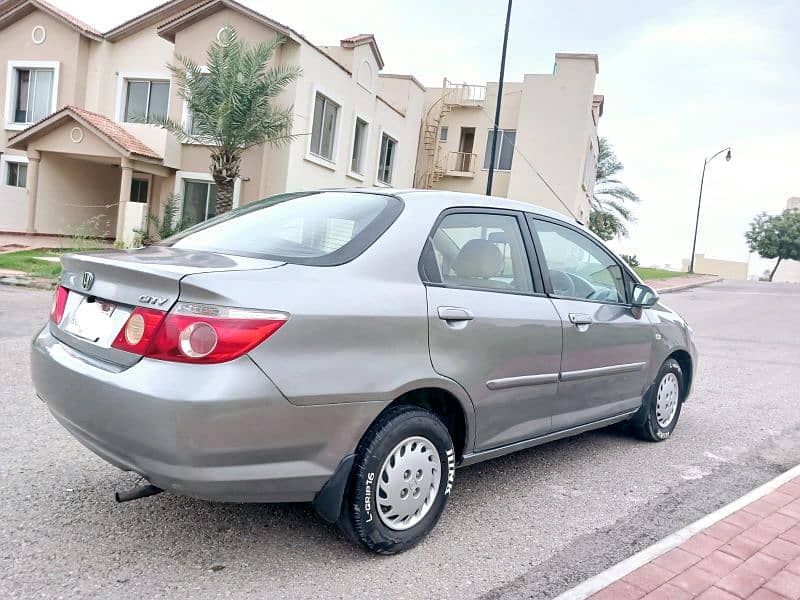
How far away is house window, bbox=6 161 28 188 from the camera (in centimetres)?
2227

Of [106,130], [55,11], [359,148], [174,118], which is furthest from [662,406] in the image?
[55,11]

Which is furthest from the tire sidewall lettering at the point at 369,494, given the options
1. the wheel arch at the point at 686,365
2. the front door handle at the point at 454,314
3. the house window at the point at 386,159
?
the house window at the point at 386,159

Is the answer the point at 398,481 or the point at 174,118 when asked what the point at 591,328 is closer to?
the point at 398,481

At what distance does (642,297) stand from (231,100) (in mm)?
12439

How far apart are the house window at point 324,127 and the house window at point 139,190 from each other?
646cm

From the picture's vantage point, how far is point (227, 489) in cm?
258

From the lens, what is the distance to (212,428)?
247cm

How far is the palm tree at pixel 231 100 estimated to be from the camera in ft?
49.7

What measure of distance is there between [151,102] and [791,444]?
64.2 ft

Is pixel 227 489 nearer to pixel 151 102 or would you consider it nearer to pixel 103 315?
pixel 103 315

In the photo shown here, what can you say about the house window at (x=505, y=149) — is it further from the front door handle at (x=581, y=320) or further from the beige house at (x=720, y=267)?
the beige house at (x=720, y=267)

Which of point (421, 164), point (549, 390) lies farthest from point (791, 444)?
point (421, 164)

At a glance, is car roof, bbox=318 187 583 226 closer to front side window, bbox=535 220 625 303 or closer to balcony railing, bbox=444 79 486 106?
front side window, bbox=535 220 625 303

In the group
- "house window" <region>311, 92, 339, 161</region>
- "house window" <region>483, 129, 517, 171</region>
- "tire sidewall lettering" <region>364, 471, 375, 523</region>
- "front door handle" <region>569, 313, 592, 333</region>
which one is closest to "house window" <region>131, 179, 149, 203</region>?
"house window" <region>311, 92, 339, 161</region>
